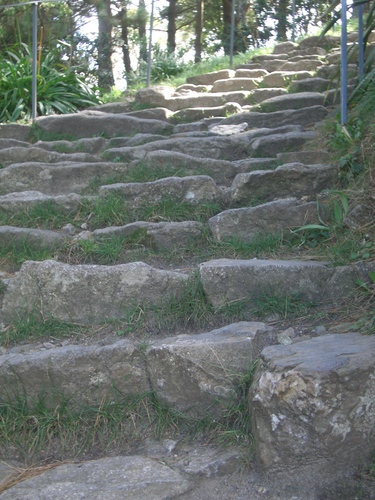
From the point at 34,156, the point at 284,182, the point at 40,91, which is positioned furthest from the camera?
the point at 40,91

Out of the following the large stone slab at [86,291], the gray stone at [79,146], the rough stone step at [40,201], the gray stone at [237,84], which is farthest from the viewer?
the gray stone at [237,84]

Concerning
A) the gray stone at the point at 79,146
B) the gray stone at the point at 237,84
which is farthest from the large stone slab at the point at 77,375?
the gray stone at the point at 237,84

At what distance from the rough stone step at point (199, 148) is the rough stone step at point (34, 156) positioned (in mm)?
224

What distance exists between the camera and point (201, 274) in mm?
3168

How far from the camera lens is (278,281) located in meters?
3.13

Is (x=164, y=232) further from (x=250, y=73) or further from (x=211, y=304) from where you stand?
(x=250, y=73)

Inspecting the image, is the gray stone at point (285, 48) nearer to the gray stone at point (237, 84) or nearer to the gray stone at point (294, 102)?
the gray stone at point (237, 84)

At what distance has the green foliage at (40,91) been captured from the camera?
6.96m

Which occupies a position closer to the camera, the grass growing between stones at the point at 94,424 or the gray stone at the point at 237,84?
the grass growing between stones at the point at 94,424

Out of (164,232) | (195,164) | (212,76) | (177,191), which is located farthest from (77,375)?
(212,76)

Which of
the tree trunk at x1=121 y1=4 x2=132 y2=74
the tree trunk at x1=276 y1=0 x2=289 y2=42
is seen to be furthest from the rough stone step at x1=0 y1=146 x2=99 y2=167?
the tree trunk at x1=276 y1=0 x2=289 y2=42

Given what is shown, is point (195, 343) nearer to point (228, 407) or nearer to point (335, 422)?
point (228, 407)

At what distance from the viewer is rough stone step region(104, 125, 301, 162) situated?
5363 millimetres

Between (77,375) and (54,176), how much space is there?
8.34ft
